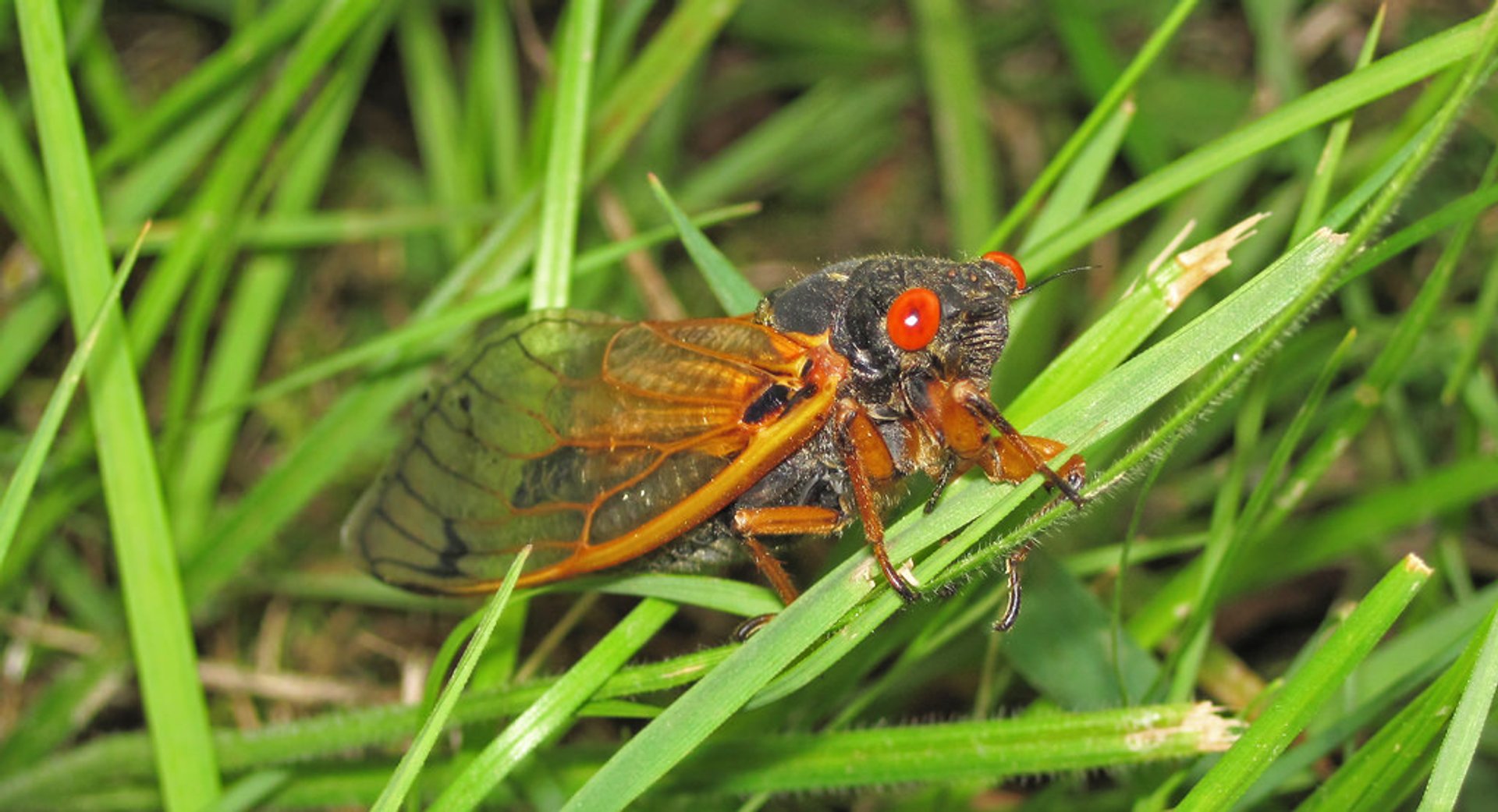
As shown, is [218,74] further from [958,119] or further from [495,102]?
[958,119]

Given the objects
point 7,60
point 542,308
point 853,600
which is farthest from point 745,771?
point 7,60

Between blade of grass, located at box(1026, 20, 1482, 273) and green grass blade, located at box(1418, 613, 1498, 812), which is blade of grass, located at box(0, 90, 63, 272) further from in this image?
green grass blade, located at box(1418, 613, 1498, 812)

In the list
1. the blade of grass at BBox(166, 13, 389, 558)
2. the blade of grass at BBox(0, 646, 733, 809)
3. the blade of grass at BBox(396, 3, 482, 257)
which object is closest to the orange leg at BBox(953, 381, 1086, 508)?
the blade of grass at BBox(0, 646, 733, 809)

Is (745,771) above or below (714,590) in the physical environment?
below

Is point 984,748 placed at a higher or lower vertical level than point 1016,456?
lower

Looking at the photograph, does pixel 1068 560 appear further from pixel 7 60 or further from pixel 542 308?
pixel 7 60

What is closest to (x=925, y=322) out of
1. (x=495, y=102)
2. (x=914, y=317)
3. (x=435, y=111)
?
(x=914, y=317)
